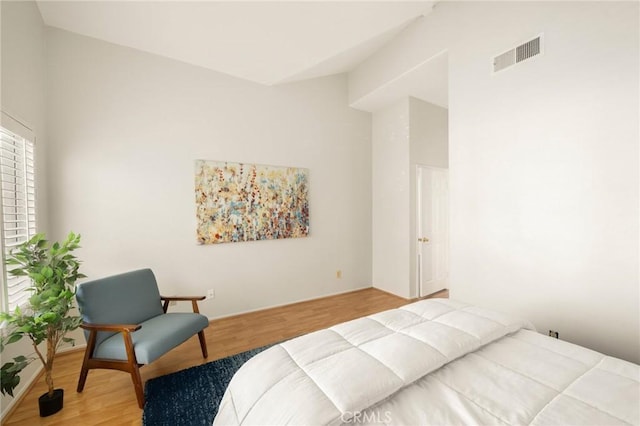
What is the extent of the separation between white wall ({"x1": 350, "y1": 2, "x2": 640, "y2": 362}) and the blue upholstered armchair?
8.74 ft

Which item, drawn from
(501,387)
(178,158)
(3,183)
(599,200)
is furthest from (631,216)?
(3,183)

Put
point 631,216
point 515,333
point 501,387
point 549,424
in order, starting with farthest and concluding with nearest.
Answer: point 631,216 → point 515,333 → point 501,387 → point 549,424

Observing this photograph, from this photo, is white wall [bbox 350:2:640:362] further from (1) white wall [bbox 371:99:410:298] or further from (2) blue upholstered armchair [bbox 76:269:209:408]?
(2) blue upholstered armchair [bbox 76:269:209:408]

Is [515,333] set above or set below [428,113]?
below

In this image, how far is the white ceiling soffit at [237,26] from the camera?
2236 mm

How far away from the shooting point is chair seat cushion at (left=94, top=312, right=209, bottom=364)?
75.0 inches

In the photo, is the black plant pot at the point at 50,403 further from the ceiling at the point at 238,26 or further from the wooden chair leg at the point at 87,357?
the ceiling at the point at 238,26

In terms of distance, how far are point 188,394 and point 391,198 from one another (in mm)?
3455

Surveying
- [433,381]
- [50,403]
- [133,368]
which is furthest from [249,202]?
[433,381]

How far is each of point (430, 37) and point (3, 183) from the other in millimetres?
3983

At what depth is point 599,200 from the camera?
186 cm

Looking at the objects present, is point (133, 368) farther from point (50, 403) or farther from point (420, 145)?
point (420, 145)

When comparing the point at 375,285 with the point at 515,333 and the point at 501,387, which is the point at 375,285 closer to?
the point at 515,333

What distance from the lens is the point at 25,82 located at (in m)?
2.09
